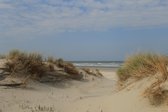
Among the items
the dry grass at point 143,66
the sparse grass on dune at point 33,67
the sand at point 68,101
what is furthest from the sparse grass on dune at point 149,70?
the sparse grass on dune at point 33,67

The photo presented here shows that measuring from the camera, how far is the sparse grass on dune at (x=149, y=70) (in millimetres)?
7594

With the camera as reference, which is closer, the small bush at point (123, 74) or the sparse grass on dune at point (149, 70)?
the sparse grass on dune at point (149, 70)

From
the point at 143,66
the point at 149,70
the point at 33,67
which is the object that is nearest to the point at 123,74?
the point at 143,66

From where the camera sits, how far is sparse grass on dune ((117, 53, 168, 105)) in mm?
7594

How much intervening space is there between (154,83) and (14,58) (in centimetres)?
809

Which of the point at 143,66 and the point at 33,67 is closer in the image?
the point at 143,66

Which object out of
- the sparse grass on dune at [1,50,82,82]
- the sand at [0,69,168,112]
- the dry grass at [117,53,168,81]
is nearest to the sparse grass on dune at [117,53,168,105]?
the dry grass at [117,53,168,81]

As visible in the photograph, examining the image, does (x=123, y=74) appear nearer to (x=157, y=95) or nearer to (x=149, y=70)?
(x=149, y=70)

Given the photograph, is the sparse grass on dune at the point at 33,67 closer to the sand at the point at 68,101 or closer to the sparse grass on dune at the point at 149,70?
the sand at the point at 68,101

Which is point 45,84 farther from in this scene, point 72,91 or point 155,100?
point 155,100

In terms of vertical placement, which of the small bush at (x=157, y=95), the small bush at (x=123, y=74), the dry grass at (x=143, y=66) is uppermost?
the dry grass at (x=143, y=66)

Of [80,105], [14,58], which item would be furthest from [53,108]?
[14,58]

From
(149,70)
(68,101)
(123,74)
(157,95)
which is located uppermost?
(149,70)

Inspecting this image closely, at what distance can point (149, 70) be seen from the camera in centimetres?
923
